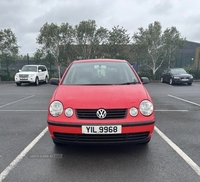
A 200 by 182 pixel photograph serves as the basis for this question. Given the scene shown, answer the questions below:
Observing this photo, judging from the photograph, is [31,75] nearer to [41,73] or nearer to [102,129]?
[41,73]

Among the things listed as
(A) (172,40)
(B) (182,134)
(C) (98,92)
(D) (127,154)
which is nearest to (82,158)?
(D) (127,154)

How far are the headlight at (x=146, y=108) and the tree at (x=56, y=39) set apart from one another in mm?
19595

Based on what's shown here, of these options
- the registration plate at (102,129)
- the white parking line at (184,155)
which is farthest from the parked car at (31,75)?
the registration plate at (102,129)

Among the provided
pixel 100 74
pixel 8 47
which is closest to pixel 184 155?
pixel 100 74

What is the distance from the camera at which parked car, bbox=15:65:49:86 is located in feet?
57.9

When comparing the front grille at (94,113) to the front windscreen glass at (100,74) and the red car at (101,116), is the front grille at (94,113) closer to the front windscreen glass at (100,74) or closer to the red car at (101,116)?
the red car at (101,116)

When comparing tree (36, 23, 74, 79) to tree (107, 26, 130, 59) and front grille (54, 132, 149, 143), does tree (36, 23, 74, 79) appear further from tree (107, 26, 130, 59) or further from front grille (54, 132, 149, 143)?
front grille (54, 132, 149, 143)

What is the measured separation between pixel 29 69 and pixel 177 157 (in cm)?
1741

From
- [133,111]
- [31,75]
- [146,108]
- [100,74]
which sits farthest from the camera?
[31,75]

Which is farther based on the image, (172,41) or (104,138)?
(172,41)

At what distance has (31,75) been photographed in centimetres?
1781

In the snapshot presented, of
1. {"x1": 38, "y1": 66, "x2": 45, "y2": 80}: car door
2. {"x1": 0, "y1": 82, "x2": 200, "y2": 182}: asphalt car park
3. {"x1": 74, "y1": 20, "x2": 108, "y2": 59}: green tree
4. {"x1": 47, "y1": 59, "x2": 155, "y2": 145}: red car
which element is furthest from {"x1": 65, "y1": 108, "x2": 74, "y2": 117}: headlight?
{"x1": 74, "y1": 20, "x2": 108, "y2": 59}: green tree

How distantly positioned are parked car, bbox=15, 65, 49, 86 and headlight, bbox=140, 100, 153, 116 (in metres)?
15.6

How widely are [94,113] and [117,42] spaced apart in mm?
19944
